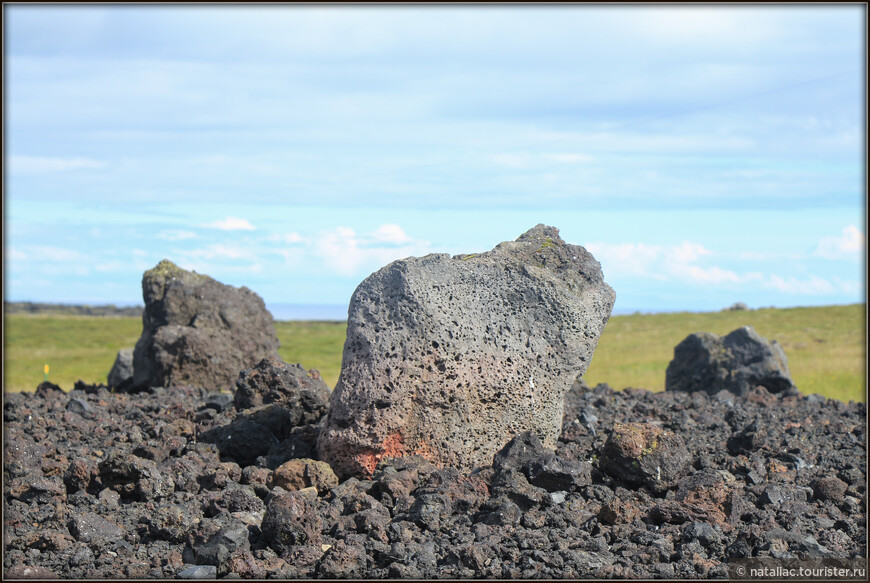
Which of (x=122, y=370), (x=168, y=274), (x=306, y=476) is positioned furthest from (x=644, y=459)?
(x=122, y=370)

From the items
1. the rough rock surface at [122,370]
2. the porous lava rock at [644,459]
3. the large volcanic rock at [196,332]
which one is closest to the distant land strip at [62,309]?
the rough rock surface at [122,370]

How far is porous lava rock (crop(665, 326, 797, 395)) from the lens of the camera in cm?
2078

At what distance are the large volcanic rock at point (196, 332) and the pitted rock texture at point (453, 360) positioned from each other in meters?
9.04

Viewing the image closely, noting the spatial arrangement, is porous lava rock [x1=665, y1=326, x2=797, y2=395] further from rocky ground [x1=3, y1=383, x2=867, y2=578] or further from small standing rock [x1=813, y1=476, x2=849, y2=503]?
small standing rock [x1=813, y1=476, x2=849, y2=503]

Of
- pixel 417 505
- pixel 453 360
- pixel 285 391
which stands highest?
pixel 453 360

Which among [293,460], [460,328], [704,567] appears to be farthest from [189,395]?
[704,567]

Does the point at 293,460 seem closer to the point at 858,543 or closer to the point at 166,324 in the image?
the point at 858,543

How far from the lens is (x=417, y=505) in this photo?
9164 millimetres

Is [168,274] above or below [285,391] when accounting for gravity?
above

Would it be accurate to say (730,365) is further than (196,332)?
Yes

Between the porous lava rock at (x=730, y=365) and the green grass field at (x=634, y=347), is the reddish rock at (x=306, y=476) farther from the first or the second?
the porous lava rock at (x=730, y=365)

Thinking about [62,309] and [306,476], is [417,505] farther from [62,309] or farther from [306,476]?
[62,309]

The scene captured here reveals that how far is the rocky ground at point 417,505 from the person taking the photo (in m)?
8.23

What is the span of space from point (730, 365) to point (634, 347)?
24.2 meters
